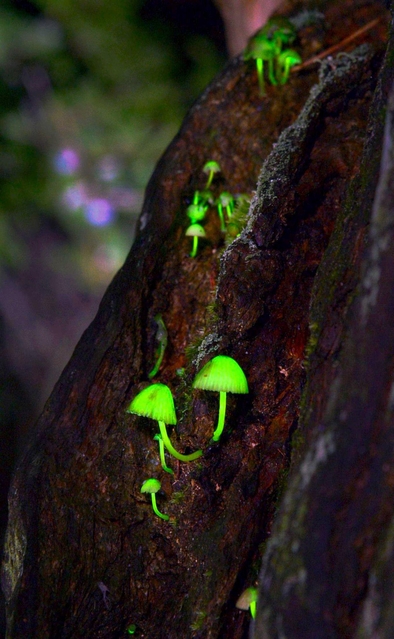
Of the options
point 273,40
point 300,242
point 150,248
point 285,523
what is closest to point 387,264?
point 285,523

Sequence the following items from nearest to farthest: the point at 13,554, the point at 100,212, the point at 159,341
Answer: the point at 13,554 → the point at 159,341 → the point at 100,212

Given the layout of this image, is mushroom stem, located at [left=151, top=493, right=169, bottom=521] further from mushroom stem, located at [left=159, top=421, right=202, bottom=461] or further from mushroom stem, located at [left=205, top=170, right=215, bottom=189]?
mushroom stem, located at [left=205, top=170, right=215, bottom=189]

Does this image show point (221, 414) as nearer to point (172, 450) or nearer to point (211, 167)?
point (172, 450)

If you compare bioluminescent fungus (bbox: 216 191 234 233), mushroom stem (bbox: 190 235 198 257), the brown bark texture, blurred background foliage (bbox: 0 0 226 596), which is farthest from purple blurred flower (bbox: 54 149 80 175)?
mushroom stem (bbox: 190 235 198 257)

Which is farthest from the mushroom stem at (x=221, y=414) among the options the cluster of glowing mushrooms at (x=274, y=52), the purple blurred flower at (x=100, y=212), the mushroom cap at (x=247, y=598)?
the purple blurred flower at (x=100, y=212)

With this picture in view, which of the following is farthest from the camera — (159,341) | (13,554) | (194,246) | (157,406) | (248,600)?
(194,246)

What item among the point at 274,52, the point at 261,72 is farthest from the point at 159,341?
the point at 274,52

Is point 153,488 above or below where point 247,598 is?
above

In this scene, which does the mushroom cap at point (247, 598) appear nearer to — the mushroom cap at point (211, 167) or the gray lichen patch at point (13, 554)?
the gray lichen patch at point (13, 554)
